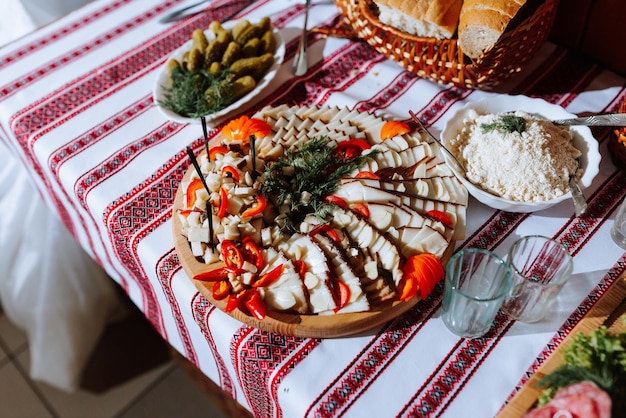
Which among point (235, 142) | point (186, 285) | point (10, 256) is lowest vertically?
point (10, 256)

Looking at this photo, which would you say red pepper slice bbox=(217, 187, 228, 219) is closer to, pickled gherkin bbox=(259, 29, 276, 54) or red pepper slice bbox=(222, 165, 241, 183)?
red pepper slice bbox=(222, 165, 241, 183)

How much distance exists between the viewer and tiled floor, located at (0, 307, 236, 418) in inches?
78.9

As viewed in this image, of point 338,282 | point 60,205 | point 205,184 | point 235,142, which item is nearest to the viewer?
point 338,282

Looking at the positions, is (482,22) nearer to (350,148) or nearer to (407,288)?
(350,148)

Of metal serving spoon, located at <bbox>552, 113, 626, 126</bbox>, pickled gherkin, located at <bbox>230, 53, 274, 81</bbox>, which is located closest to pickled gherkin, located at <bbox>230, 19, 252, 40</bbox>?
pickled gherkin, located at <bbox>230, 53, 274, 81</bbox>

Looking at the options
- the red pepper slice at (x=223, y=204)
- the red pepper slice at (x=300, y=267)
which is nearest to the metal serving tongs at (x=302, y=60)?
the red pepper slice at (x=223, y=204)

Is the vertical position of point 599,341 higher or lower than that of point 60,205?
higher

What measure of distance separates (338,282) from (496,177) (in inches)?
16.0

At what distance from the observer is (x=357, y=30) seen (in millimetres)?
1483

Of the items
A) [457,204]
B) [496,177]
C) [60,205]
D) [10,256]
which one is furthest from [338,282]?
[10,256]

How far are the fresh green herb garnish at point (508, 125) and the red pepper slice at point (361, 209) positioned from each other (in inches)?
13.0

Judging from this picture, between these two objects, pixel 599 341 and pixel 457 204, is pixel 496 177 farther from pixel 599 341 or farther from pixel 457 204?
pixel 599 341

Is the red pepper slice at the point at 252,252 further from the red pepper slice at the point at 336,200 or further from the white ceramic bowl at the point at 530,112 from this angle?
the white ceramic bowl at the point at 530,112

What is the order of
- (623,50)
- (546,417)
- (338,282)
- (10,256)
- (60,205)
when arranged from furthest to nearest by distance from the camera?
(10,256), (60,205), (623,50), (338,282), (546,417)
